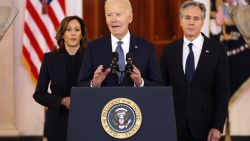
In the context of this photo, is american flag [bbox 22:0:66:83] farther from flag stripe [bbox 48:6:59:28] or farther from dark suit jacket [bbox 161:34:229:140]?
dark suit jacket [bbox 161:34:229:140]

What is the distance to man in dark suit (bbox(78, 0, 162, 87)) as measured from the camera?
3547mm

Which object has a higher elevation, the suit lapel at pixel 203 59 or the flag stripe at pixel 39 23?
the flag stripe at pixel 39 23

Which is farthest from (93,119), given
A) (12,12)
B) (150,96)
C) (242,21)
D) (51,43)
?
(51,43)

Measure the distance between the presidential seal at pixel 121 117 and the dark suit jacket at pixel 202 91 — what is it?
4.06ft

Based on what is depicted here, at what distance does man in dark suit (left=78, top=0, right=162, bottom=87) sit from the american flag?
145 inches

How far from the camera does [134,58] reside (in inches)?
147

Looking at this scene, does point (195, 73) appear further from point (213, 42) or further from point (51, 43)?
point (51, 43)

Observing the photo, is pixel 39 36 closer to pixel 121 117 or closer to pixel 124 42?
pixel 124 42

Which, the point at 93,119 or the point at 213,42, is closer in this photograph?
the point at 93,119

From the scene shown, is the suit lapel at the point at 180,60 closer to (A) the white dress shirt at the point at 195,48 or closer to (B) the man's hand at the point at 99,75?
(A) the white dress shirt at the point at 195,48

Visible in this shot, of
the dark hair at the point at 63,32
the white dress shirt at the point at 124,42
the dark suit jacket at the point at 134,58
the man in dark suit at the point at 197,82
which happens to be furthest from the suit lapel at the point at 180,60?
the dark hair at the point at 63,32

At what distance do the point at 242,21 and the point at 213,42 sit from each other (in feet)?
2.44

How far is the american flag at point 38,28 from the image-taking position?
24.5ft

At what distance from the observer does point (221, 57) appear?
4395 mm
